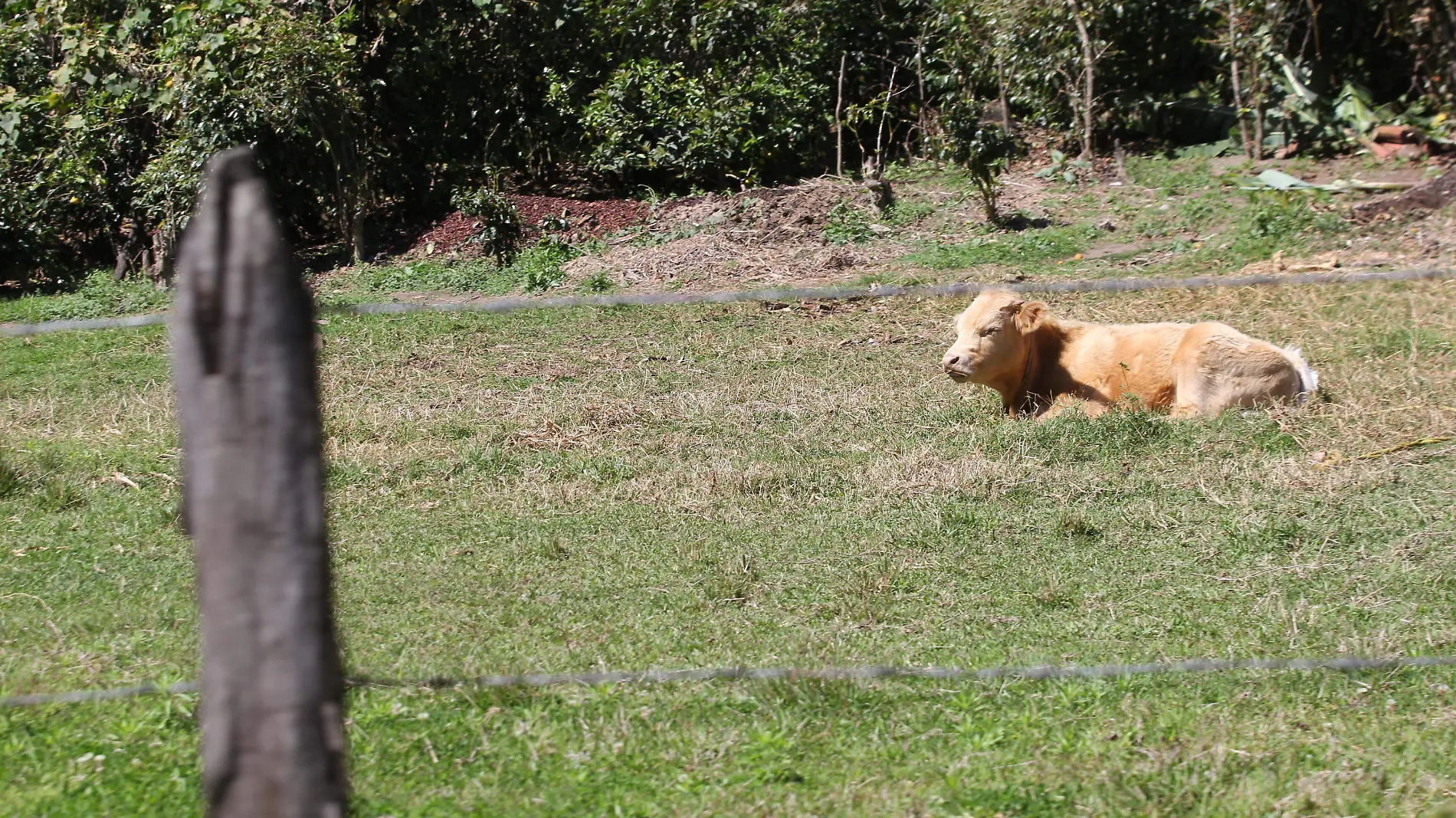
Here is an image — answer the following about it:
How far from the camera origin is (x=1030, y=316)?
8180 mm

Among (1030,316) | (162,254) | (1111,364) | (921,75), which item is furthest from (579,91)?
(1111,364)

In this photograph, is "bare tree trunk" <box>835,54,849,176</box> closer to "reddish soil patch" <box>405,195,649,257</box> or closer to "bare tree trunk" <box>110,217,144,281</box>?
"reddish soil patch" <box>405,195,649,257</box>

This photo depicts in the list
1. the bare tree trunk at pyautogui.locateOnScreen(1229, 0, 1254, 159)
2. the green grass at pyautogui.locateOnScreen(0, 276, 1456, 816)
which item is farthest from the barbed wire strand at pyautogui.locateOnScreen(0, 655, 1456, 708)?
the bare tree trunk at pyautogui.locateOnScreen(1229, 0, 1254, 159)

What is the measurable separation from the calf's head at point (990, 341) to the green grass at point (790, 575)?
34cm

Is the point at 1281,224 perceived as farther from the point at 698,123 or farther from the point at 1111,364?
the point at 698,123

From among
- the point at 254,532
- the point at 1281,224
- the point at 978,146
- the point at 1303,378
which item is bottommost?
the point at 1303,378

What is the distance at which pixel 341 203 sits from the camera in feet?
46.2

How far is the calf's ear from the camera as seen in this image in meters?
8.12

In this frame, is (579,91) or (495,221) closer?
(495,221)

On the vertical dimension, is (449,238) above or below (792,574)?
above

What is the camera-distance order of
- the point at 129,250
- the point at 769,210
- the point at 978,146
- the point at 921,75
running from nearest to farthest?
the point at 978,146, the point at 769,210, the point at 129,250, the point at 921,75

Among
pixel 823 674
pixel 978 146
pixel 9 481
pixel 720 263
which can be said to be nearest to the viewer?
pixel 823 674

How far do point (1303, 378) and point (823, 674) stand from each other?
4697 mm

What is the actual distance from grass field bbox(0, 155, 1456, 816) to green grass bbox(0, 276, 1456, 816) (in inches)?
0.7
